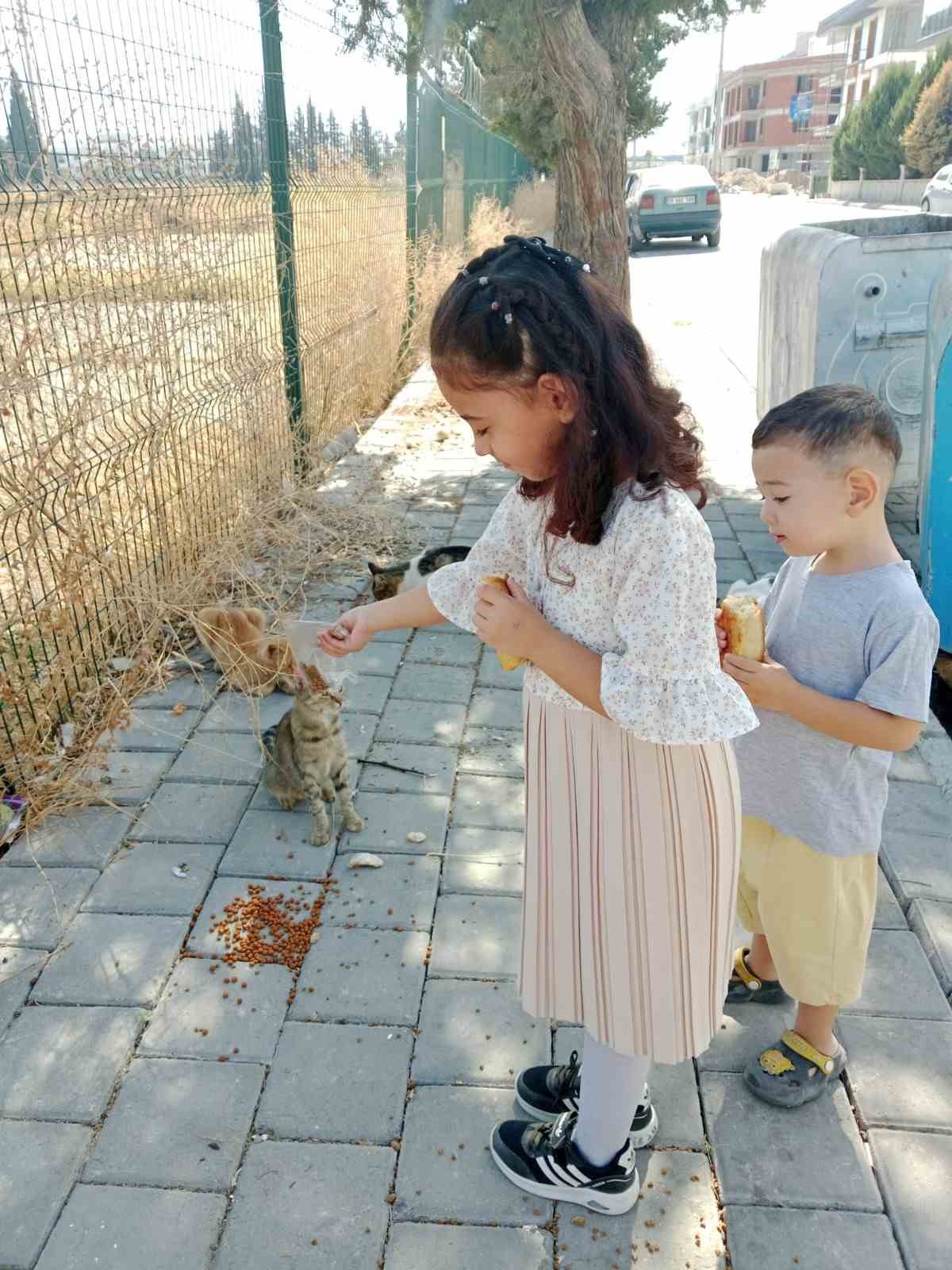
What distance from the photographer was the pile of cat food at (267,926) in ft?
8.91

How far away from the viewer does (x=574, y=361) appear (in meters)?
1.48

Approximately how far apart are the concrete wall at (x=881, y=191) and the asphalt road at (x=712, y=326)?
15.7m

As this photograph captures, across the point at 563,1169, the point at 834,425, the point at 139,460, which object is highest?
the point at 834,425

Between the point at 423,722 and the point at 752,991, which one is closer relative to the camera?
the point at 752,991

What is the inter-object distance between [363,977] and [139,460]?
8.63 ft


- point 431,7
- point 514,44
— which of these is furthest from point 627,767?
point 431,7

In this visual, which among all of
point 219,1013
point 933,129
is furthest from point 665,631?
point 933,129

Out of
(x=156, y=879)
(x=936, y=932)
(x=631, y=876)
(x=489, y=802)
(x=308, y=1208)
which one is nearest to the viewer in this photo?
(x=631, y=876)

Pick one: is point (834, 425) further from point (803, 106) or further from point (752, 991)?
point (803, 106)

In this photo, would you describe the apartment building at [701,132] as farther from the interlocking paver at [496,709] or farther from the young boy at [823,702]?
the young boy at [823,702]

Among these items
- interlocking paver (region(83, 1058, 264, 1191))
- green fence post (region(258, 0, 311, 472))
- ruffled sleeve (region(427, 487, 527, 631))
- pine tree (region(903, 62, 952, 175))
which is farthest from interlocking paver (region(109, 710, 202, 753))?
pine tree (region(903, 62, 952, 175))

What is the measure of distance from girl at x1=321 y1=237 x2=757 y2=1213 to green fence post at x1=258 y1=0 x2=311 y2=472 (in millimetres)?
4733

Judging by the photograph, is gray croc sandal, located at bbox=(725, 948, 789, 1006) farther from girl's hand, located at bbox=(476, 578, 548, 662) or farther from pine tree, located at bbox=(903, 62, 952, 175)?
pine tree, located at bbox=(903, 62, 952, 175)

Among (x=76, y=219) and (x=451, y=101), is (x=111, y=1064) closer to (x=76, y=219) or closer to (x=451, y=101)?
(x=76, y=219)
